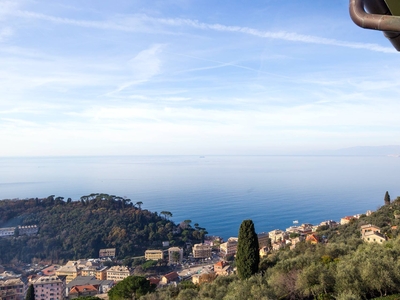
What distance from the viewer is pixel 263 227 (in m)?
35.3

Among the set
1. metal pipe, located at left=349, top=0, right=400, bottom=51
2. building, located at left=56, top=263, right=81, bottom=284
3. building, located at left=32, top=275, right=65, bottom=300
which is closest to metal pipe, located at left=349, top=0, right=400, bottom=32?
metal pipe, located at left=349, top=0, right=400, bottom=51

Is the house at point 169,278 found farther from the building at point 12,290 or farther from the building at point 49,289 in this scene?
the building at point 12,290

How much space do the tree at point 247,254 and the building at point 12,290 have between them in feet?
42.0

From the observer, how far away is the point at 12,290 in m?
16.2

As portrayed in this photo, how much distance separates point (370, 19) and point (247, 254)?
956 cm

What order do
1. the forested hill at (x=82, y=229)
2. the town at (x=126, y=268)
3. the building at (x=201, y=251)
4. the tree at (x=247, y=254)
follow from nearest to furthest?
the tree at (x=247, y=254), the town at (x=126, y=268), the forested hill at (x=82, y=229), the building at (x=201, y=251)

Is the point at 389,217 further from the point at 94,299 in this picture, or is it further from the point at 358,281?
the point at 94,299

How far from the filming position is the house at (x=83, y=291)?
16.6 metres

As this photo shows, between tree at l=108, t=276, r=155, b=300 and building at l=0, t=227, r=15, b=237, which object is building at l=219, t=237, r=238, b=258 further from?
building at l=0, t=227, r=15, b=237

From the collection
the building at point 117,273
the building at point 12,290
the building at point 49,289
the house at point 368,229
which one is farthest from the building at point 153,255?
the house at point 368,229

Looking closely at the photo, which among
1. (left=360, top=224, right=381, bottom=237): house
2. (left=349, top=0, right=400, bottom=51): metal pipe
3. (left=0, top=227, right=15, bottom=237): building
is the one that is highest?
(left=349, top=0, right=400, bottom=51): metal pipe

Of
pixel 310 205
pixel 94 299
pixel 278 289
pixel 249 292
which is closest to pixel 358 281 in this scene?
pixel 278 289

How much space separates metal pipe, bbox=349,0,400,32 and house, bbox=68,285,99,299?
1851 centimetres

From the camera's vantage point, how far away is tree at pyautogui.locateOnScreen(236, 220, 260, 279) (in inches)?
372
